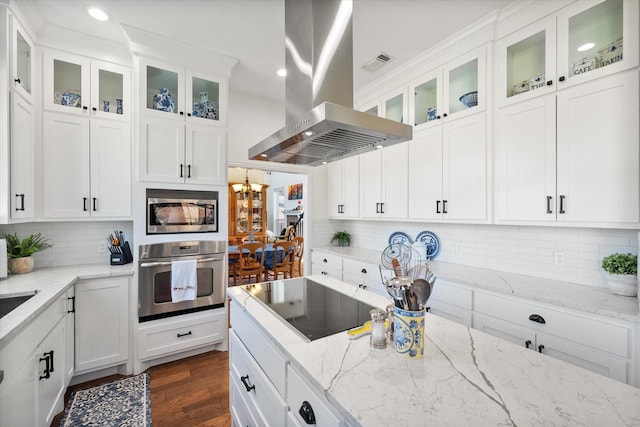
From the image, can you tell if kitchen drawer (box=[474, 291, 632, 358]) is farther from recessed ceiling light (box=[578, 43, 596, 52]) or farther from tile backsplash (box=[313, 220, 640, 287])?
recessed ceiling light (box=[578, 43, 596, 52])

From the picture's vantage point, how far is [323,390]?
0.80 meters

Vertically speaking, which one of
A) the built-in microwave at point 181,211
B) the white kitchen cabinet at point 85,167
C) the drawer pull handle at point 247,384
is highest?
the white kitchen cabinet at point 85,167

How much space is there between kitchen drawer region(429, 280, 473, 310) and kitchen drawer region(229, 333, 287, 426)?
1350 millimetres

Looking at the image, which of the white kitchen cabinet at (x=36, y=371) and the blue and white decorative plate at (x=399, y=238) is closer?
the white kitchen cabinet at (x=36, y=371)

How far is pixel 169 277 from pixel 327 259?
70.9 inches

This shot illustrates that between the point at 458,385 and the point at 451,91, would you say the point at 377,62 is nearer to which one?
the point at 451,91

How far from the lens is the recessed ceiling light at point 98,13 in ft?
6.77

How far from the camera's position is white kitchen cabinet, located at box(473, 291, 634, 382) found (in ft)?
4.81

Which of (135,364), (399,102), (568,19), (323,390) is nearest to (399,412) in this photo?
(323,390)

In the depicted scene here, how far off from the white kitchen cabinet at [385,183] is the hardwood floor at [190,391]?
2.19 metres

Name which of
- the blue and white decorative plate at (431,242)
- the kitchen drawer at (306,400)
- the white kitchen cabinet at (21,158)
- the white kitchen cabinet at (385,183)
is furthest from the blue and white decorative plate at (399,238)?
the white kitchen cabinet at (21,158)

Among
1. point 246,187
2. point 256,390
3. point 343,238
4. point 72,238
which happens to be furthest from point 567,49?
point 246,187

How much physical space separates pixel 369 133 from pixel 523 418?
1.16 m

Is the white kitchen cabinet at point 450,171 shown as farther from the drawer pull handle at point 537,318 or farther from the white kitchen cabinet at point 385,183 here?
the drawer pull handle at point 537,318
